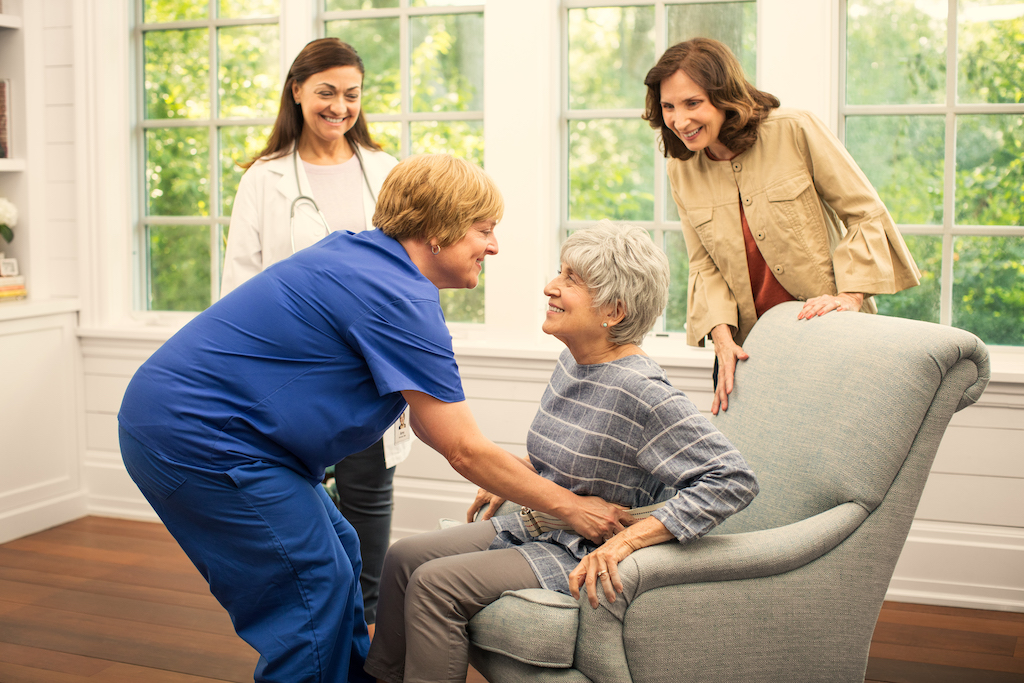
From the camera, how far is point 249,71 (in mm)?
3758

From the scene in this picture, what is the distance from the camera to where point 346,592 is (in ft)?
5.48

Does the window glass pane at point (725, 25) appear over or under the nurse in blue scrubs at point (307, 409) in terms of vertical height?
over

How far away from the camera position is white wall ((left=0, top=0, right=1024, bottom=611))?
2.87 m

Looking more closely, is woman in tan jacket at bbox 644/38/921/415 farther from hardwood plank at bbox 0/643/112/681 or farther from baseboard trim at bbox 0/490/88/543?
baseboard trim at bbox 0/490/88/543

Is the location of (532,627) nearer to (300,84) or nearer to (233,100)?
(300,84)

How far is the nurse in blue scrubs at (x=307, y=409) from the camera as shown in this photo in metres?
1.52

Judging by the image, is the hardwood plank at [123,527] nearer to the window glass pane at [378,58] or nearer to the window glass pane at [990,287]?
the window glass pane at [378,58]

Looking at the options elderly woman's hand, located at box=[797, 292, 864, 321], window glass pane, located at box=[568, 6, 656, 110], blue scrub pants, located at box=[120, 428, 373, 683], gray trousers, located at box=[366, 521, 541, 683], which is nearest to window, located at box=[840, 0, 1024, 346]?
window glass pane, located at box=[568, 6, 656, 110]

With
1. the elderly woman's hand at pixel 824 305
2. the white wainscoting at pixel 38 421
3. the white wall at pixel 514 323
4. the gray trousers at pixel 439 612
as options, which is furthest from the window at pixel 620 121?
the white wainscoting at pixel 38 421

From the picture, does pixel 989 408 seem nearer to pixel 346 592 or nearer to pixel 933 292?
pixel 933 292

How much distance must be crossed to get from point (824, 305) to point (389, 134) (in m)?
2.17

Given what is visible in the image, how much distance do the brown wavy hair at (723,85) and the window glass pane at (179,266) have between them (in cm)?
248

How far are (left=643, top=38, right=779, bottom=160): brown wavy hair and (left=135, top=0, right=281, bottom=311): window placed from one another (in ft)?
7.04

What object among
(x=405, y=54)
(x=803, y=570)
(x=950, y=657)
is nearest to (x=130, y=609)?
(x=803, y=570)
